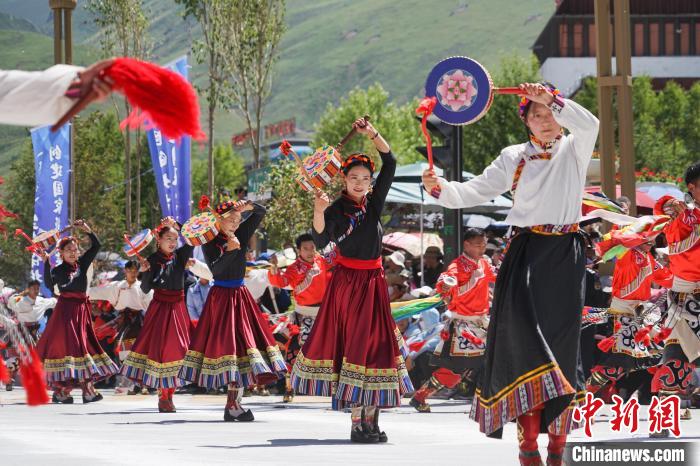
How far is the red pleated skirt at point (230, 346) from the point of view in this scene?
11.5 metres

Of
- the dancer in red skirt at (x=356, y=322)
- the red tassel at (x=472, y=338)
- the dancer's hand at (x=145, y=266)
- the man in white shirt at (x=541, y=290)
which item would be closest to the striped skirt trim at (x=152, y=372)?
the dancer's hand at (x=145, y=266)

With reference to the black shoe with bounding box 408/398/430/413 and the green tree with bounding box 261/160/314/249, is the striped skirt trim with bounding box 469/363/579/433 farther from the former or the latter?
the green tree with bounding box 261/160/314/249

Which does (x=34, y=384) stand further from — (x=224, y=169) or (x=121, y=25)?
(x=224, y=169)

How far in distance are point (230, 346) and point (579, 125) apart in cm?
509

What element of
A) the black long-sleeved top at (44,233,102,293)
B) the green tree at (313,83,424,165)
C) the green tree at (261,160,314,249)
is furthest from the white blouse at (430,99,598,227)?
the green tree at (313,83,424,165)

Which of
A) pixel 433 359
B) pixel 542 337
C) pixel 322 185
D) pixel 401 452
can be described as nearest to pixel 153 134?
pixel 433 359

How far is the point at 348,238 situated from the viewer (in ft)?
31.2

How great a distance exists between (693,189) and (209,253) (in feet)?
13.8

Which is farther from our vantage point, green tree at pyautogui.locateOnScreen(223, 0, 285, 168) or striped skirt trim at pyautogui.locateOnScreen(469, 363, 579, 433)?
green tree at pyautogui.locateOnScreen(223, 0, 285, 168)

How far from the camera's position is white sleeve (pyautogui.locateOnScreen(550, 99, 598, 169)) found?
7203 mm

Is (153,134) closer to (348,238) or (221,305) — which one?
(221,305)

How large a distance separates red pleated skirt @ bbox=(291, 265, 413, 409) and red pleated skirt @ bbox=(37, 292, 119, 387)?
17.6 feet

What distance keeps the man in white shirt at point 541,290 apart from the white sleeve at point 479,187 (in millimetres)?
32

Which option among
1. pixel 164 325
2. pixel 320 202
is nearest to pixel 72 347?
pixel 164 325
